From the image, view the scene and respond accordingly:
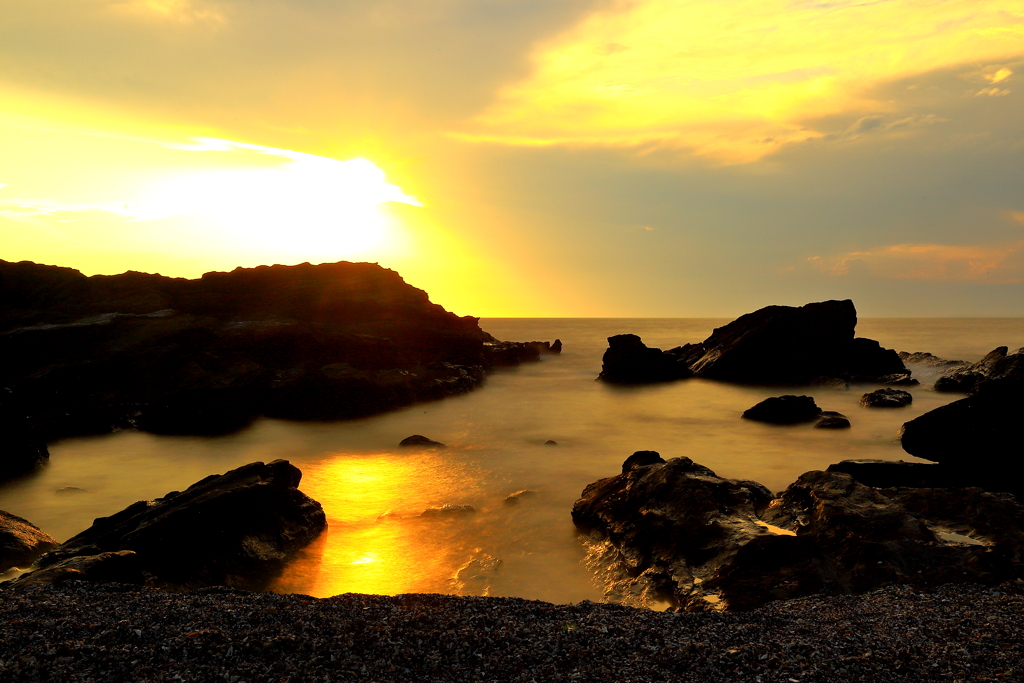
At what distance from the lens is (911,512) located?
10.2 m

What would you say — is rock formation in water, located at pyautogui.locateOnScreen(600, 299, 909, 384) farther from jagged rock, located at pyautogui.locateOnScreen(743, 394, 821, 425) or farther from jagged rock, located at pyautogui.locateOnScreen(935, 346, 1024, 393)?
jagged rock, located at pyautogui.locateOnScreen(743, 394, 821, 425)

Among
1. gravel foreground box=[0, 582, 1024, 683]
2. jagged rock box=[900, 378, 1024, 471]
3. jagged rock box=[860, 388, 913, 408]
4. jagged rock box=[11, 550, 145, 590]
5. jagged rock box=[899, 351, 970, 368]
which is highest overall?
jagged rock box=[899, 351, 970, 368]

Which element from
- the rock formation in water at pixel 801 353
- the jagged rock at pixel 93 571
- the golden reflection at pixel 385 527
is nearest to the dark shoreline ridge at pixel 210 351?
the golden reflection at pixel 385 527

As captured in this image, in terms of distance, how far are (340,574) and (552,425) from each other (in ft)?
56.6

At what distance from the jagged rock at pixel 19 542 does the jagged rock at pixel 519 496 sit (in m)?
9.75

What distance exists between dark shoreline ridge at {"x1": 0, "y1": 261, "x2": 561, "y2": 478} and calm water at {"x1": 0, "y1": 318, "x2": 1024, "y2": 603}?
4.86ft

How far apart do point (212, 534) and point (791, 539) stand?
9.76 meters

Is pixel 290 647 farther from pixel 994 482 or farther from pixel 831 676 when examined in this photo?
pixel 994 482

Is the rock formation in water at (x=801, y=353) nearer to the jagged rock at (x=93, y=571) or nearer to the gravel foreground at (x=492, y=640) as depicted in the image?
the gravel foreground at (x=492, y=640)

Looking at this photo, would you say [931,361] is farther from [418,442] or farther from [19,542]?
[19,542]

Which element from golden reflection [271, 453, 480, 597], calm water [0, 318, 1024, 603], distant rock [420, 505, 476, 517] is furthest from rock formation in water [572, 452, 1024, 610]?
distant rock [420, 505, 476, 517]

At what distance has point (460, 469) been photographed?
1897cm

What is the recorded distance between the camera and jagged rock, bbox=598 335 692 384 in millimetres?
44406

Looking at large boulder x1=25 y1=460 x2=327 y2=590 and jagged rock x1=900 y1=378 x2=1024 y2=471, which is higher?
jagged rock x1=900 y1=378 x2=1024 y2=471
